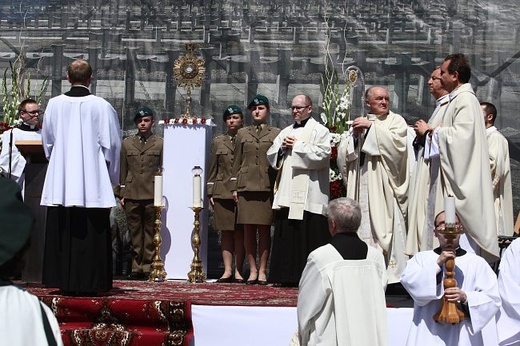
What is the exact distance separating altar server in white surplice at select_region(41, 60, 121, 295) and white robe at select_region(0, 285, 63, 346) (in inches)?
198

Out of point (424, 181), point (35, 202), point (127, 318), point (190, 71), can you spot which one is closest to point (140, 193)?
point (190, 71)

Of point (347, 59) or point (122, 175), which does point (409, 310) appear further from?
point (347, 59)

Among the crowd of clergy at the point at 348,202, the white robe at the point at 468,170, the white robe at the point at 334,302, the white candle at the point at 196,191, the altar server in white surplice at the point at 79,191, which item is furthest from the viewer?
the white candle at the point at 196,191

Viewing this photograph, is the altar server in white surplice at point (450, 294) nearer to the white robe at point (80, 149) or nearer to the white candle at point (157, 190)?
the white robe at point (80, 149)

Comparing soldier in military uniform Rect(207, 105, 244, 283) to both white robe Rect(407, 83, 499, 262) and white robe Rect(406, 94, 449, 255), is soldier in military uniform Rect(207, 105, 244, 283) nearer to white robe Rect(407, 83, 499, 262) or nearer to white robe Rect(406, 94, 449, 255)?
white robe Rect(406, 94, 449, 255)

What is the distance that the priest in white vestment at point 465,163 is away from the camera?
772cm

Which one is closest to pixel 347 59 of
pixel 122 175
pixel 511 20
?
pixel 511 20

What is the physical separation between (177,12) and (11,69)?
6.83ft

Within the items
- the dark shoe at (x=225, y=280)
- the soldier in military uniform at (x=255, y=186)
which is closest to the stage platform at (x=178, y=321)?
the soldier in military uniform at (x=255, y=186)

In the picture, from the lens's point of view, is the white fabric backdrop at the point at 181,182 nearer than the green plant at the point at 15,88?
Yes

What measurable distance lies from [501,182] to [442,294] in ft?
14.8

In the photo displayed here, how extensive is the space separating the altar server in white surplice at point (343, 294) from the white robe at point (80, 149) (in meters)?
2.88

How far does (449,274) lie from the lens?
6199 mm

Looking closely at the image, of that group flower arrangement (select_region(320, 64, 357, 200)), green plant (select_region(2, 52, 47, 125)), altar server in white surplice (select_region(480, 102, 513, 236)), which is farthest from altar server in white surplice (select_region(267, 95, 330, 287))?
green plant (select_region(2, 52, 47, 125))
